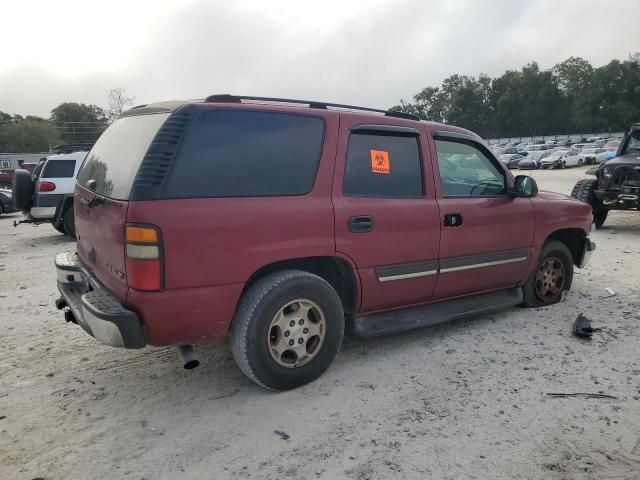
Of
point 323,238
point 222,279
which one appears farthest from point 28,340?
point 323,238

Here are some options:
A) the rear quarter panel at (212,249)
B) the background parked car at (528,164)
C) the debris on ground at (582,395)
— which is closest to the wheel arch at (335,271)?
the rear quarter panel at (212,249)

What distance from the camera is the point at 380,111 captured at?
12.6 ft

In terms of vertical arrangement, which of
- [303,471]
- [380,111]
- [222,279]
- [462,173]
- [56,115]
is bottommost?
[303,471]

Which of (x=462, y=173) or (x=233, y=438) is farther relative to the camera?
(x=462, y=173)

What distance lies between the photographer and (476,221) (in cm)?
404

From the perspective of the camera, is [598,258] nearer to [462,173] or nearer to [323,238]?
[462,173]

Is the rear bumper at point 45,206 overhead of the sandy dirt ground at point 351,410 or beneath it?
overhead

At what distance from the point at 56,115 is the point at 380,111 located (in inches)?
3788

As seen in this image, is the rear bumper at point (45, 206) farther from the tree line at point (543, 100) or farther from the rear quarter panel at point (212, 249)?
the tree line at point (543, 100)

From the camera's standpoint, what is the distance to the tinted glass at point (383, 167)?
11.3 ft

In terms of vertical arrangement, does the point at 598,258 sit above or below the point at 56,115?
below

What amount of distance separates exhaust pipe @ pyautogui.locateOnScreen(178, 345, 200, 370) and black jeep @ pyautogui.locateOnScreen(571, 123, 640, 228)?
A: 8631 mm

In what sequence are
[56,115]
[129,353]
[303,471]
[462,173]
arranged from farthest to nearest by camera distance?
[56,115] → [462,173] → [129,353] → [303,471]

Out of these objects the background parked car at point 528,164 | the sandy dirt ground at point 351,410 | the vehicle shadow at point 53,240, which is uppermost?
the background parked car at point 528,164
